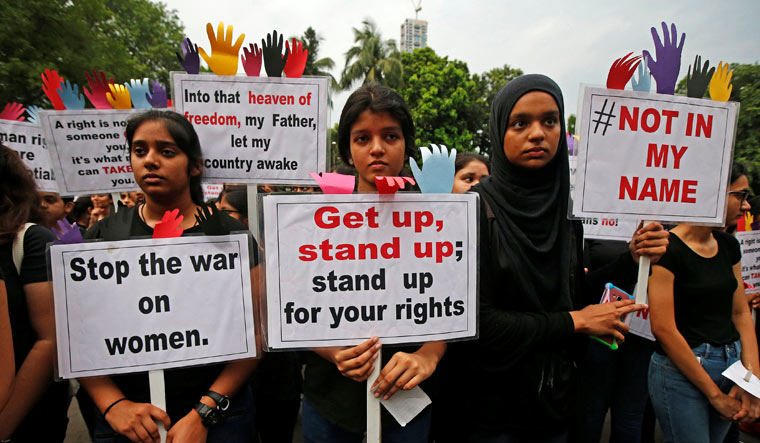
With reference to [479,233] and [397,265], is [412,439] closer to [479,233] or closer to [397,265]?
[397,265]

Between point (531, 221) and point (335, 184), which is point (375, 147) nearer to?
point (335, 184)

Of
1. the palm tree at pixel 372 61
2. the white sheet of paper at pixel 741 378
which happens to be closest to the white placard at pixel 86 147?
the white sheet of paper at pixel 741 378

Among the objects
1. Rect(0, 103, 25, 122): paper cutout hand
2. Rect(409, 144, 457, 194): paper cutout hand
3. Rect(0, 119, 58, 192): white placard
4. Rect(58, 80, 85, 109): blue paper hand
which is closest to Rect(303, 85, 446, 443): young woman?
Rect(409, 144, 457, 194): paper cutout hand

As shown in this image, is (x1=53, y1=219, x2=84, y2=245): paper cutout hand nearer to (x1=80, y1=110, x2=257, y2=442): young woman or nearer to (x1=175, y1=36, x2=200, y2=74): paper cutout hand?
(x1=80, y1=110, x2=257, y2=442): young woman

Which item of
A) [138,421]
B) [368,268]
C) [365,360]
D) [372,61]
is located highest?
[372,61]

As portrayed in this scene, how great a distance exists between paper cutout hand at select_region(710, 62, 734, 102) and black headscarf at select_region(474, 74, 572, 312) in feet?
2.36

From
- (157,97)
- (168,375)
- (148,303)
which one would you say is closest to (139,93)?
(157,97)

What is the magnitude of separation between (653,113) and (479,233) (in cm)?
96

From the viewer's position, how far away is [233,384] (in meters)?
1.54

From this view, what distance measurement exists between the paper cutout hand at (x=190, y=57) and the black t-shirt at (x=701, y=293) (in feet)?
8.59

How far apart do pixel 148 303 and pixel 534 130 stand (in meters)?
1.52

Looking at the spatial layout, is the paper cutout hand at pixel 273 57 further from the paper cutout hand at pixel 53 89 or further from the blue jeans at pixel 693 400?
the blue jeans at pixel 693 400

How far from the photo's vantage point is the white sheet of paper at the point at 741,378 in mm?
1892

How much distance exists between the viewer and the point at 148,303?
1375mm
